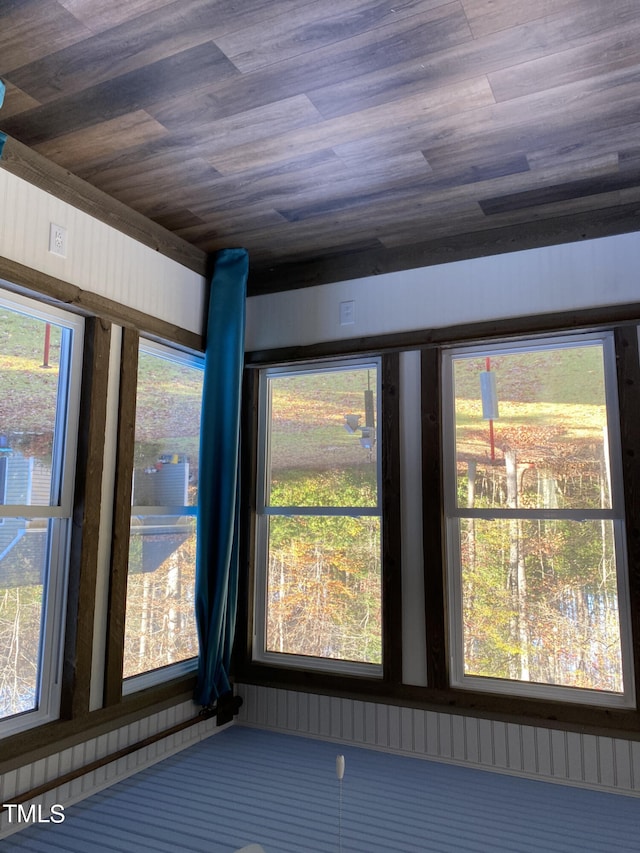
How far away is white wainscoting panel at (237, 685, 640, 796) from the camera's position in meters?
2.91

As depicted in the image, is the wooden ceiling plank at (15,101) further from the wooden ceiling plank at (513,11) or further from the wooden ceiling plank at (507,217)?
the wooden ceiling plank at (507,217)

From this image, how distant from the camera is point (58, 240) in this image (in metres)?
2.85

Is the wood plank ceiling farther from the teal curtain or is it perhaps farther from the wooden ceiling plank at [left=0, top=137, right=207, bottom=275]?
the teal curtain

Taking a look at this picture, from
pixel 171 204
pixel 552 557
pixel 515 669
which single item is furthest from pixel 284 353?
pixel 515 669

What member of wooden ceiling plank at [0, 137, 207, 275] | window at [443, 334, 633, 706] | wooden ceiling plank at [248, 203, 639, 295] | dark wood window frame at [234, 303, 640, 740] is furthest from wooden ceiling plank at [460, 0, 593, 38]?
wooden ceiling plank at [0, 137, 207, 275]

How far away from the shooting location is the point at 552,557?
3186 mm

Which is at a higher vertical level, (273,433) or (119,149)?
(119,149)

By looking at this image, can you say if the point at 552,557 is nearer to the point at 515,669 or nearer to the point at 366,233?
the point at 515,669

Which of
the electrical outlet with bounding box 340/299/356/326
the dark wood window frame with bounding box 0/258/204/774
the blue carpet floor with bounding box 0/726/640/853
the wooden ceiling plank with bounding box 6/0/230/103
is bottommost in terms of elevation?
the blue carpet floor with bounding box 0/726/640/853

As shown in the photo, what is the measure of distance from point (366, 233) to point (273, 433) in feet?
4.35

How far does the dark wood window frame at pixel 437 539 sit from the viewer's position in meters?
3.01

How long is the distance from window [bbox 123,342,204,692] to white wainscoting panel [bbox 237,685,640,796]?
2.01ft

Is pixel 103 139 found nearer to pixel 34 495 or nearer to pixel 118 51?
pixel 118 51

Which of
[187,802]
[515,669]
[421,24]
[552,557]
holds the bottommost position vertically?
[187,802]
